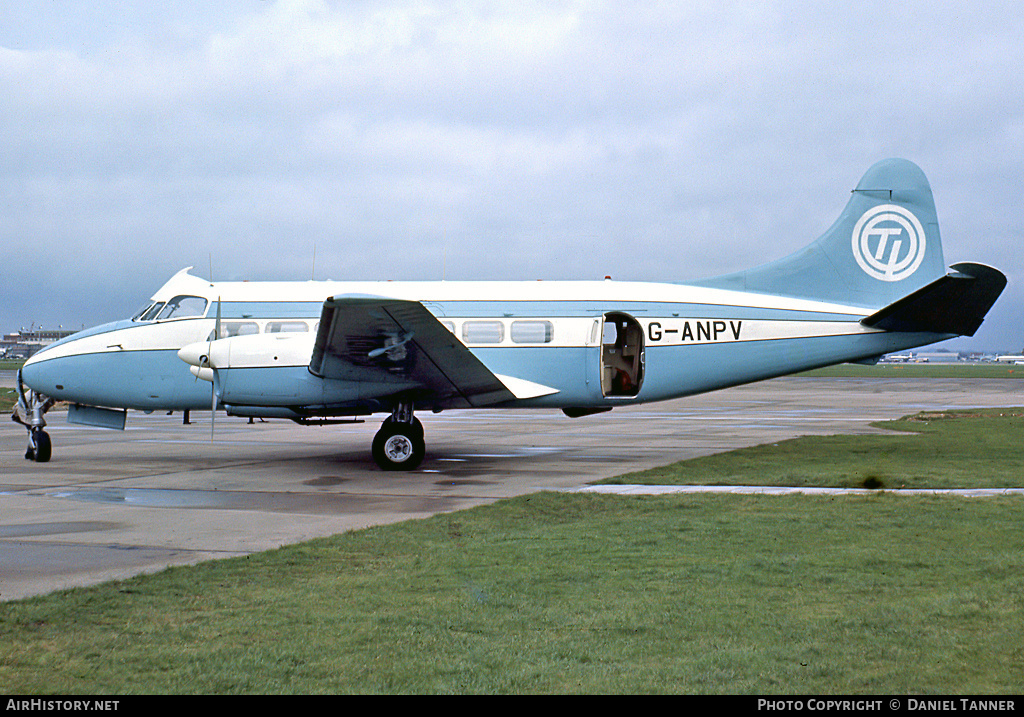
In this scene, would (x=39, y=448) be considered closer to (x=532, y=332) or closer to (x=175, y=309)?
(x=175, y=309)

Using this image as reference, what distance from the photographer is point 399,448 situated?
15945 millimetres

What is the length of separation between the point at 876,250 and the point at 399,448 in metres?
10.0

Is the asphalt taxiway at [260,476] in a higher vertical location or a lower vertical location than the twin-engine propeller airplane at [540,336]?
lower

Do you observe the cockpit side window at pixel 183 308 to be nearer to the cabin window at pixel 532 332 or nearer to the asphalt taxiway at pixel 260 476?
the asphalt taxiway at pixel 260 476

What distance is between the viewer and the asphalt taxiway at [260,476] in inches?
355

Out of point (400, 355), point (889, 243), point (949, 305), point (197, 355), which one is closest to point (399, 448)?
point (400, 355)

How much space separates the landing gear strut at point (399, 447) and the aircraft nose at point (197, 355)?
3.27 meters

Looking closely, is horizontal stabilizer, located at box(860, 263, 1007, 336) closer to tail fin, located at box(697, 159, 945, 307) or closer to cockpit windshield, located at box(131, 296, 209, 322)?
tail fin, located at box(697, 159, 945, 307)

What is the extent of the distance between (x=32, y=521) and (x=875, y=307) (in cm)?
1464

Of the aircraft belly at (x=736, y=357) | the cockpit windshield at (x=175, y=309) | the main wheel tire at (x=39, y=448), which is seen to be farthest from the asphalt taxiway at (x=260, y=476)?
the cockpit windshield at (x=175, y=309)

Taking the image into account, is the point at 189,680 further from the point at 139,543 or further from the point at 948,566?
the point at 948,566

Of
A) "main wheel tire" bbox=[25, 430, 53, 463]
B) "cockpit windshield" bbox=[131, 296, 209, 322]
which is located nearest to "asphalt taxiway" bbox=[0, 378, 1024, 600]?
"main wheel tire" bbox=[25, 430, 53, 463]

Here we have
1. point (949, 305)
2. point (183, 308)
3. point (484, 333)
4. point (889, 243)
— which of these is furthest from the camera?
point (183, 308)

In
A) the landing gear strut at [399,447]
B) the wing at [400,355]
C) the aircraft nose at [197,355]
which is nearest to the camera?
the wing at [400,355]
